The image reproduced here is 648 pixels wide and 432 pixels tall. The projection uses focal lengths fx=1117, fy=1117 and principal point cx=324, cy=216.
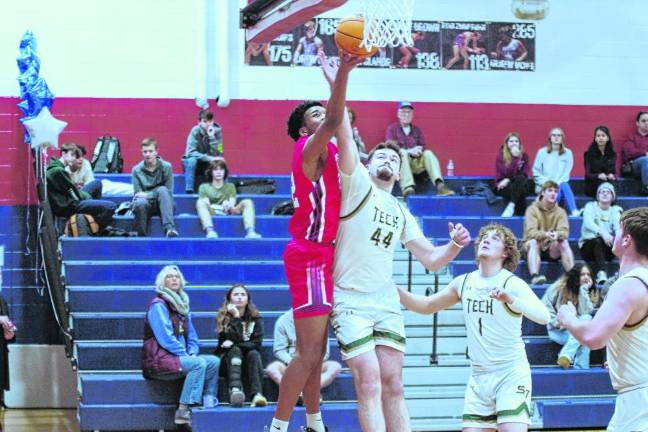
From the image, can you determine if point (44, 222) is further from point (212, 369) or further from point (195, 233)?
point (212, 369)

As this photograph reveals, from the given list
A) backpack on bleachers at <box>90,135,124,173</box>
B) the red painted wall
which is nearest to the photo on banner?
the red painted wall

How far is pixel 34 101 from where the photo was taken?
1287cm

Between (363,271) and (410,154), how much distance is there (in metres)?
7.82

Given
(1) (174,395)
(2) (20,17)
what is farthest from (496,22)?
(1) (174,395)

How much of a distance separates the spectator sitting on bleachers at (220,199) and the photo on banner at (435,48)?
2.25m

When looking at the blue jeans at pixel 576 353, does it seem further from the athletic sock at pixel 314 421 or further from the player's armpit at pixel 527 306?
the athletic sock at pixel 314 421

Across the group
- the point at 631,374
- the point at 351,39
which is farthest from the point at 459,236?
the point at 631,374

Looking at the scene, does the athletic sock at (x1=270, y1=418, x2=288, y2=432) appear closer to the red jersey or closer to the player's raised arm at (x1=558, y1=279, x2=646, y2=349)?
the red jersey

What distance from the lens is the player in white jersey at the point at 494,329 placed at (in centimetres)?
728

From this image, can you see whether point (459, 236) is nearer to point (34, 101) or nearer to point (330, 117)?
point (330, 117)

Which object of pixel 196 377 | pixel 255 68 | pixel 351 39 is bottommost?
pixel 196 377

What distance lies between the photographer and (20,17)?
14.4 metres

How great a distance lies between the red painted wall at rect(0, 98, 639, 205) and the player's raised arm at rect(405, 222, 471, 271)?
8084mm

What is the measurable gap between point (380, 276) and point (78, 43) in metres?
8.96
